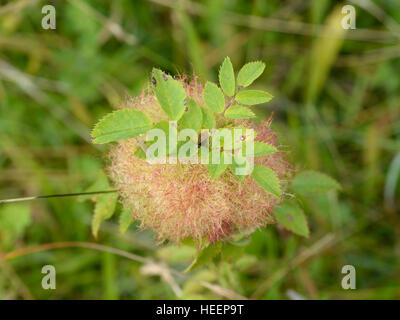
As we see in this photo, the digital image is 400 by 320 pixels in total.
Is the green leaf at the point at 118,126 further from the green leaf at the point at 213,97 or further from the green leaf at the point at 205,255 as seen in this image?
the green leaf at the point at 205,255

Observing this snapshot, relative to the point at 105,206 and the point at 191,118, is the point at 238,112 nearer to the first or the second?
the point at 191,118

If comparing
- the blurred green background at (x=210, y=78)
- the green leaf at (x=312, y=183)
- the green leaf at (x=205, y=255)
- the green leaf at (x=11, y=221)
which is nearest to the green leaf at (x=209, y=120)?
the green leaf at (x=205, y=255)

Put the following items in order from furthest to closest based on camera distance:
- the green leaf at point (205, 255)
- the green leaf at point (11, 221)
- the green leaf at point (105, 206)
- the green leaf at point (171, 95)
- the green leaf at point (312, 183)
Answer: the green leaf at point (11, 221)
the green leaf at point (312, 183)
the green leaf at point (105, 206)
the green leaf at point (205, 255)
the green leaf at point (171, 95)

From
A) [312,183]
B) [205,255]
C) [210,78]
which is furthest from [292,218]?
[210,78]

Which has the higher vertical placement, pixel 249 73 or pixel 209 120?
pixel 249 73

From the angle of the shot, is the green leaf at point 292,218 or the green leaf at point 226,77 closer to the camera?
the green leaf at point 226,77
